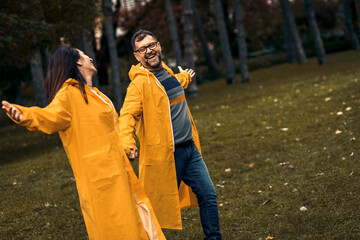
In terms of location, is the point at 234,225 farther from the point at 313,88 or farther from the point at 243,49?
the point at 243,49

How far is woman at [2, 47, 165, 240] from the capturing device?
3.86m

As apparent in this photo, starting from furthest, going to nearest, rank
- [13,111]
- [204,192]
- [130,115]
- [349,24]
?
[349,24]
[204,192]
[130,115]
[13,111]

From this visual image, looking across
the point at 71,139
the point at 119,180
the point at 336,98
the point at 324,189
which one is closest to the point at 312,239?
the point at 324,189

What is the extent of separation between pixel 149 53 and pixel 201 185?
1301 mm

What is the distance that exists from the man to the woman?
1.90ft

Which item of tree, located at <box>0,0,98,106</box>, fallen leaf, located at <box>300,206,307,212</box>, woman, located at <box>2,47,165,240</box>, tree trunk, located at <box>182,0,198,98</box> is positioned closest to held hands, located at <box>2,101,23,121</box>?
woman, located at <box>2,47,165,240</box>

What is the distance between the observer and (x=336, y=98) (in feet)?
46.5

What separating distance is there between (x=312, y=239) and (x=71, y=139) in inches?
107

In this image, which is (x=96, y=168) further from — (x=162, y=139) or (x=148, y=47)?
(x=148, y=47)

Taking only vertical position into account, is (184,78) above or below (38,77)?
below

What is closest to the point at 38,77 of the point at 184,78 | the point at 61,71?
the point at 184,78

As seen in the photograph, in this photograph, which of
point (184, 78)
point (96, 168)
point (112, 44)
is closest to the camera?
point (96, 168)

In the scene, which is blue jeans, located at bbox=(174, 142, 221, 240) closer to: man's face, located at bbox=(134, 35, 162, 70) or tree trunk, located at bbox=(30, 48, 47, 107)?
man's face, located at bbox=(134, 35, 162, 70)

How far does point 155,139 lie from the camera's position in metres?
4.64
